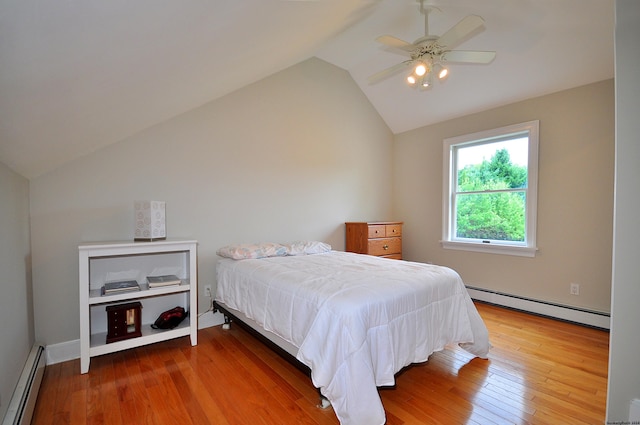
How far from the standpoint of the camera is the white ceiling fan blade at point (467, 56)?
7.13ft

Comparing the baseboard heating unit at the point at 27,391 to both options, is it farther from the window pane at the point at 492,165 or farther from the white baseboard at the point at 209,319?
the window pane at the point at 492,165

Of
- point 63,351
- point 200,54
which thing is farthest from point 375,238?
point 63,351

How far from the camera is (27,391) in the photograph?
5.18ft

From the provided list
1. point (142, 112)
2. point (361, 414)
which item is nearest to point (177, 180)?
point (142, 112)

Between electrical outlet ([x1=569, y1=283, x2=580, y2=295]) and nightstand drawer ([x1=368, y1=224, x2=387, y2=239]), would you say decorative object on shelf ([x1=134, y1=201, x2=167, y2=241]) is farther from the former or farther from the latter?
electrical outlet ([x1=569, y1=283, x2=580, y2=295])

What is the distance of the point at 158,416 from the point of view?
1.61 m

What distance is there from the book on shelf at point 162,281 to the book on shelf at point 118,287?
0.11 metres

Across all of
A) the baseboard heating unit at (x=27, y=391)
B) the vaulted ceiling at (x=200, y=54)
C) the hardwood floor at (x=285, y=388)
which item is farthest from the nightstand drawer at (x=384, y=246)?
the baseboard heating unit at (x=27, y=391)

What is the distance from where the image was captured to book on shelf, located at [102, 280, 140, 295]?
2150 mm

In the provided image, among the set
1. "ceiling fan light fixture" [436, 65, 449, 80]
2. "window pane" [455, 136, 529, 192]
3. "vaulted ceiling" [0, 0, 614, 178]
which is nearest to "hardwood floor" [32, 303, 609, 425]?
"vaulted ceiling" [0, 0, 614, 178]

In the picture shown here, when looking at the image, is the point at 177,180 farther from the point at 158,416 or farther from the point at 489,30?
the point at 489,30

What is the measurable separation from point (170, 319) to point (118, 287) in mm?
498

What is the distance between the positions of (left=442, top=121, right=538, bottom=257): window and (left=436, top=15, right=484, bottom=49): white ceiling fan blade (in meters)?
1.89

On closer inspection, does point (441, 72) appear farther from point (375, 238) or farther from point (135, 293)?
point (135, 293)
